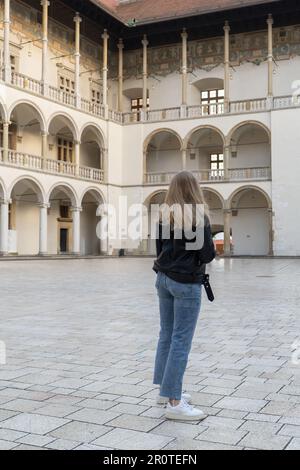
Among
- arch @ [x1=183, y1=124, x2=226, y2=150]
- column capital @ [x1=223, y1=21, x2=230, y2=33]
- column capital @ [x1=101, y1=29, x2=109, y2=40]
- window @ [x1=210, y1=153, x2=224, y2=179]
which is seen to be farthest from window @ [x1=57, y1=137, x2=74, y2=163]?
column capital @ [x1=223, y1=21, x2=230, y2=33]

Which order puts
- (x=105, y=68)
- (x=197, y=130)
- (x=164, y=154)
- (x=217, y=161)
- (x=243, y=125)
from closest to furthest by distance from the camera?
(x=243, y=125), (x=105, y=68), (x=197, y=130), (x=217, y=161), (x=164, y=154)

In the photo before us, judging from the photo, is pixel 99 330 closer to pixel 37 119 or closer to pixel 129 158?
pixel 37 119

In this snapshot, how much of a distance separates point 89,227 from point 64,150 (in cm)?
568

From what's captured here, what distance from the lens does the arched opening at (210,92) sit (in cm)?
3512

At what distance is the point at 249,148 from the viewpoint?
117ft

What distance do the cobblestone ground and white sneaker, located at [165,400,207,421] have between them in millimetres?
65

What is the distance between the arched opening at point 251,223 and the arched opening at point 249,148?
5.84 feet

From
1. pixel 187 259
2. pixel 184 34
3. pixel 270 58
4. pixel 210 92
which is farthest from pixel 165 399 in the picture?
pixel 210 92

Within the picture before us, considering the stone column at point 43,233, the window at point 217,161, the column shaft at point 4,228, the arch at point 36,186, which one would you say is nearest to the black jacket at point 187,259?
the column shaft at point 4,228

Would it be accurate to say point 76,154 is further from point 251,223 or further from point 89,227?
point 251,223

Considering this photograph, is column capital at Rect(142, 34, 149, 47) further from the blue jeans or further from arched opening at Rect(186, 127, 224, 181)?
the blue jeans

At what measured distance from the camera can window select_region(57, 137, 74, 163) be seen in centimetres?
3394

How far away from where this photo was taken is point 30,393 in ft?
13.6

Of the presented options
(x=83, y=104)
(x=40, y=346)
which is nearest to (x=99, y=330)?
(x=40, y=346)
